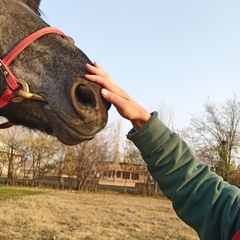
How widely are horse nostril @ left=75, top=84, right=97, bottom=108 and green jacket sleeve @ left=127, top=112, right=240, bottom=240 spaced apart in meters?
0.30

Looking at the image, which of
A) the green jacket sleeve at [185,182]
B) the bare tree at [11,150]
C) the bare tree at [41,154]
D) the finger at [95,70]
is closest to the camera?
the green jacket sleeve at [185,182]

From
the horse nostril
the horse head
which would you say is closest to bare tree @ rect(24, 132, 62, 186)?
the horse head

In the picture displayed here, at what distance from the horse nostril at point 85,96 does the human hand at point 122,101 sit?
7 cm

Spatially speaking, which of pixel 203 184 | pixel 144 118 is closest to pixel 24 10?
pixel 144 118

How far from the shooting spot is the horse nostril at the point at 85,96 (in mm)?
2145

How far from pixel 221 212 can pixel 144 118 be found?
641 mm

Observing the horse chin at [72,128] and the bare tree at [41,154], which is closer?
the horse chin at [72,128]

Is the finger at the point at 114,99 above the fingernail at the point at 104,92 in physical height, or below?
below

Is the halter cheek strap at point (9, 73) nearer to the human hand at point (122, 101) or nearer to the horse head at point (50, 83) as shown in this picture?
the horse head at point (50, 83)

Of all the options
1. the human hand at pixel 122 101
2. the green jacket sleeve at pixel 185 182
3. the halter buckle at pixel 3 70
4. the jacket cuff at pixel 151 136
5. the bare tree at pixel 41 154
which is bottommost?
the green jacket sleeve at pixel 185 182

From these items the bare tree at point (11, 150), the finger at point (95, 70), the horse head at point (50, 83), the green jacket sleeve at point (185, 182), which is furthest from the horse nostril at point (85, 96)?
the bare tree at point (11, 150)

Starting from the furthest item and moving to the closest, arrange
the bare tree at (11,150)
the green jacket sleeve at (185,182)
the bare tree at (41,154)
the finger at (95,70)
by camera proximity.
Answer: the bare tree at (41,154) < the bare tree at (11,150) < the finger at (95,70) < the green jacket sleeve at (185,182)

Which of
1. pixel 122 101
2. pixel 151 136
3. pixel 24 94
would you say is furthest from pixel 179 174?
pixel 24 94

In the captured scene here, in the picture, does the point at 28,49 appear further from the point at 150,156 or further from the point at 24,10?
the point at 150,156
